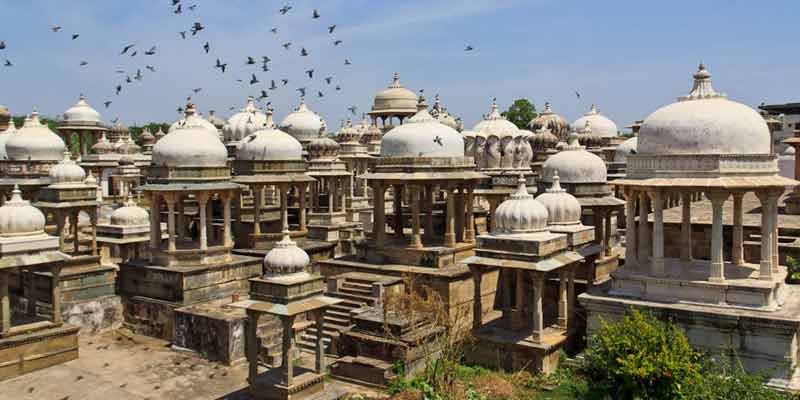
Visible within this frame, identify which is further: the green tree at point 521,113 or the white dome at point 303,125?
the green tree at point 521,113

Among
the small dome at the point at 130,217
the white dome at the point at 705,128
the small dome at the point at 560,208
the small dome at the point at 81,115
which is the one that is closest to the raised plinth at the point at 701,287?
the small dome at the point at 560,208

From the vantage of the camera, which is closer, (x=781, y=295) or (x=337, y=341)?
(x=781, y=295)

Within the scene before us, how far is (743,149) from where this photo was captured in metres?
15.7

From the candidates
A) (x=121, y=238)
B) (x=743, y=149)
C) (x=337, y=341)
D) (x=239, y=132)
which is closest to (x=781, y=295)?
(x=743, y=149)

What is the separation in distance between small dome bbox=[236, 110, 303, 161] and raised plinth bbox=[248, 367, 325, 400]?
11.8 metres

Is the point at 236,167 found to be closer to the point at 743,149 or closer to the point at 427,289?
the point at 427,289

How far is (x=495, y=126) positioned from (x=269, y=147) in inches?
358

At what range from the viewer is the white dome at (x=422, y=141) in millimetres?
22266

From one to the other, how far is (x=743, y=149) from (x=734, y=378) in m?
5.16

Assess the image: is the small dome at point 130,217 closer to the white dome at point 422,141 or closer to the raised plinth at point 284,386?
the white dome at point 422,141

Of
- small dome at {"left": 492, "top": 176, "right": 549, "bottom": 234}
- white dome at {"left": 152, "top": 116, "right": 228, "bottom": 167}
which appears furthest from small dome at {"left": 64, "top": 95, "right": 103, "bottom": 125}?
small dome at {"left": 492, "top": 176, "right": 549, "bottom": 234}

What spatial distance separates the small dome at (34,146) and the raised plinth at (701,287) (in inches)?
902

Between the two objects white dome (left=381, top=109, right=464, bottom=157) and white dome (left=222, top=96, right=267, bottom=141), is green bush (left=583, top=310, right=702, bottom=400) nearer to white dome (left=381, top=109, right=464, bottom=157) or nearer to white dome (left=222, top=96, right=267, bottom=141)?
white dome (left=381, top=109, right=464, bottom=157)

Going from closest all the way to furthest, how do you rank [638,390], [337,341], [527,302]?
1. [638,390]
2. [337,341]
3. [527,302]
